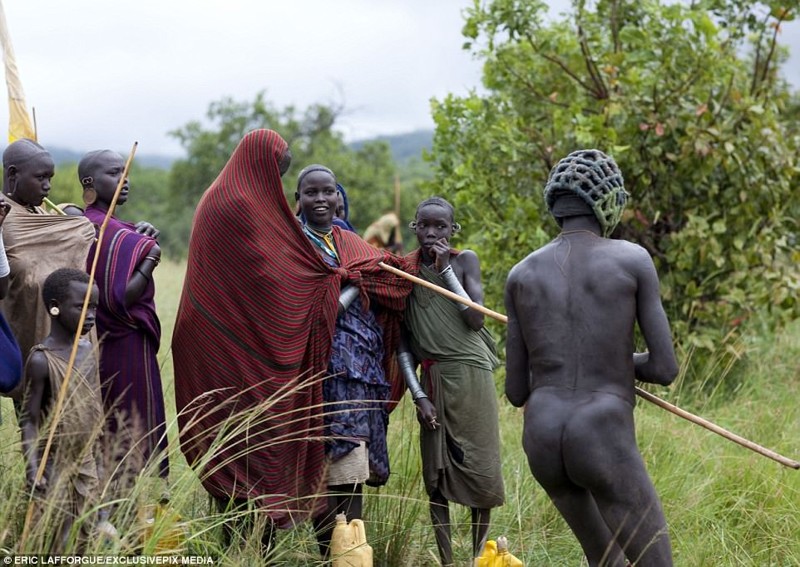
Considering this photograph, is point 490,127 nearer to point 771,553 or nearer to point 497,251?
point 497,251

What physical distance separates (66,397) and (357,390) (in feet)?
3.86

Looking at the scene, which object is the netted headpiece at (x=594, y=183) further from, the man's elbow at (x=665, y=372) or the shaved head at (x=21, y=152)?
the shaved head at (x=21, y=152)

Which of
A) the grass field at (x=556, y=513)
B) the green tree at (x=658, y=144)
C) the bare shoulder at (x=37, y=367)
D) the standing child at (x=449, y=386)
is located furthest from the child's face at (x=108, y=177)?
the green tree at (x=658, y=144)

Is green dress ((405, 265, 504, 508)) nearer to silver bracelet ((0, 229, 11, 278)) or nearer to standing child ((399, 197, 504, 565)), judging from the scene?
standing child ((399, 197, 504, 565))

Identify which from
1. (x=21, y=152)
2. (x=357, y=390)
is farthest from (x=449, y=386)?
(x=21, y=152)

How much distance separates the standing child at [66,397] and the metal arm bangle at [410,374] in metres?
1.29

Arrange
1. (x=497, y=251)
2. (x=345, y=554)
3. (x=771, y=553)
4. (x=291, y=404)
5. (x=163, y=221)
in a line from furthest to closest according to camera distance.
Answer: (x=163, y=221)
(x=497, y=251)
(x=771, y=553)
(x=291, y=404)
(x=345, y=554)

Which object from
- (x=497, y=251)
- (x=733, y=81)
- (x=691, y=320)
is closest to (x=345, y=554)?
(x=497, y=251)

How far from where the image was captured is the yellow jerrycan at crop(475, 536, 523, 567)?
389 cm

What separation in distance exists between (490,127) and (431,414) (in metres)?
3.86

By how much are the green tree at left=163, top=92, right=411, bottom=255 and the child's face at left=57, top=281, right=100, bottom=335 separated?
2052 centimetres

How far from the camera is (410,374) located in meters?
4.53

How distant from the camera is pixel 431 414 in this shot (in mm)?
4453

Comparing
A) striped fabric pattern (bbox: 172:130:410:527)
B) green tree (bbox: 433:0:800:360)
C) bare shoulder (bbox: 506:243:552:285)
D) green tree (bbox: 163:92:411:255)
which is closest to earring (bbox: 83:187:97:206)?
striped fabric pattern (bbox: 172:130:410:527)
